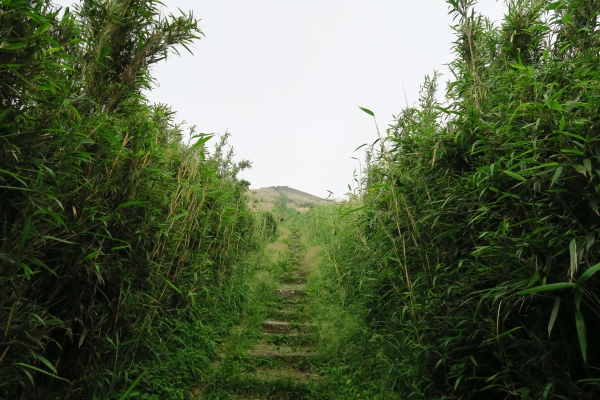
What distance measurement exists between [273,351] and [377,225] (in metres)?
2.19

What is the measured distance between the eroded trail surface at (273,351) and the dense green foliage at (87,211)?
0.42 meters

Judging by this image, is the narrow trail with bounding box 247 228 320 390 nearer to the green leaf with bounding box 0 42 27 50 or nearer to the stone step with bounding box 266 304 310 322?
the stone step with bounding box 266 304 310 322

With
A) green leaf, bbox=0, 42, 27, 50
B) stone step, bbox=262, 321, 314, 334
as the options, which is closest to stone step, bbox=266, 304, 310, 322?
stone step, bbox=262, 321, 314, 334

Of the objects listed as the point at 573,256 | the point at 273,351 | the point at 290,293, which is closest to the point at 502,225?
the point at 573,256

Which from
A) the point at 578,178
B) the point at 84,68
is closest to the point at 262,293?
the point at 84,68

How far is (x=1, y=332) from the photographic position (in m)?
1.50

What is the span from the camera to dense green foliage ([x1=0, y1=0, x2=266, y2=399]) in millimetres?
1470

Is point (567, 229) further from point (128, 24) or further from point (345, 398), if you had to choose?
point (128, 24)

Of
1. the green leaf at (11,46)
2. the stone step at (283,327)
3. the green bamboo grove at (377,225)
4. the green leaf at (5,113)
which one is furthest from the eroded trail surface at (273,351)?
the green leaf at (11,46)

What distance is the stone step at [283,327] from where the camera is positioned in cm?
457

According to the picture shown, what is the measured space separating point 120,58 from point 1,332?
195cm

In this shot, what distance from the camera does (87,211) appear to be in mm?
1951

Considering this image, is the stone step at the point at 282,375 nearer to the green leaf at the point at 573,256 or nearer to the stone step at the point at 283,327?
the stone step at the point at 283,327

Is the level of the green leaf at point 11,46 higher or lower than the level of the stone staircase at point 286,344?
higher
